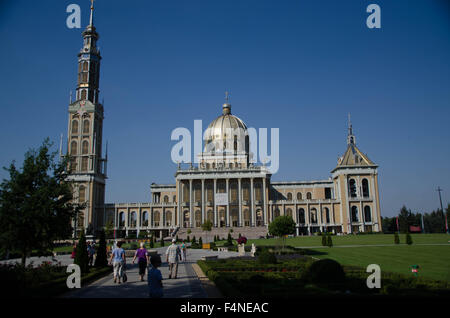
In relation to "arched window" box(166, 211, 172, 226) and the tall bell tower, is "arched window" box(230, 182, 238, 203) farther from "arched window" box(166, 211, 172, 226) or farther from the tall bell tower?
the tall bell tower

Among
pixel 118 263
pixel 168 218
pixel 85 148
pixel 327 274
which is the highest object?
pixel 85 148

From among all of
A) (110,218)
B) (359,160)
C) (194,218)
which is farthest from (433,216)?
(110,218)

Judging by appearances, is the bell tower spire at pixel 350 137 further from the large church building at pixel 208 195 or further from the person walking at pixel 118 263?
the person walking at pixel 118 263

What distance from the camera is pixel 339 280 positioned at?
1168cm

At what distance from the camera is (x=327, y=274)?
11.9 meters

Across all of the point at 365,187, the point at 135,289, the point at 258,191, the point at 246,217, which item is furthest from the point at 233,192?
the point at 135,289

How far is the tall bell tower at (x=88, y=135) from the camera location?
73.9 metres

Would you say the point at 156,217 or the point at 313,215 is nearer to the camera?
the point at 313,215

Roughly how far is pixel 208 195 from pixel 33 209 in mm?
60943

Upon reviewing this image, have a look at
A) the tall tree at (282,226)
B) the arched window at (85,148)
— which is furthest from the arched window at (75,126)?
the tall tree at (282,226)

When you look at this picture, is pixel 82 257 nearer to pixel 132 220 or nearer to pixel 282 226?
pixel 282 226

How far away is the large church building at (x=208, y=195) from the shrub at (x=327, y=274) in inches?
2294

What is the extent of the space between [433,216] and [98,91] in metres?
94.8

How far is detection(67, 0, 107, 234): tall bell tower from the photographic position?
2908 inches
